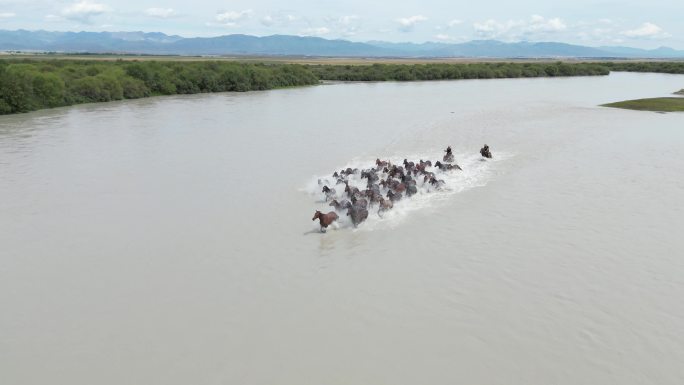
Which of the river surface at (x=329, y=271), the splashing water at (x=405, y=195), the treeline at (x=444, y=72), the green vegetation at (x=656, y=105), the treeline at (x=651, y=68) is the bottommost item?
the river surface at (x=329, y=271)

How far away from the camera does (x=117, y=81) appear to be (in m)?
47.2

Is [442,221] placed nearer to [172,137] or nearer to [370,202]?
[370,202]

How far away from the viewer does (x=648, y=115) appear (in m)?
37.0

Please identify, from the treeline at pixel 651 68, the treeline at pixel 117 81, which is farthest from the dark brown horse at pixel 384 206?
the treeline at pixel 651 68

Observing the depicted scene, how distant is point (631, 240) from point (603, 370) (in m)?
6.14

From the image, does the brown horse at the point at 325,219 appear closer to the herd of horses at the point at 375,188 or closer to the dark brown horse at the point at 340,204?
the herd of horses at the point at 375,188

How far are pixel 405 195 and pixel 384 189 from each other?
676 mm

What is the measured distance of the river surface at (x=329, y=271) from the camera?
28.4ft

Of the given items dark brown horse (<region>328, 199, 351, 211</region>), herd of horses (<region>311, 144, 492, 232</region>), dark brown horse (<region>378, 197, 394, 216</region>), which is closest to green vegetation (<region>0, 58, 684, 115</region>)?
herd of horses (<region>311, 144, 492, 232</region>)

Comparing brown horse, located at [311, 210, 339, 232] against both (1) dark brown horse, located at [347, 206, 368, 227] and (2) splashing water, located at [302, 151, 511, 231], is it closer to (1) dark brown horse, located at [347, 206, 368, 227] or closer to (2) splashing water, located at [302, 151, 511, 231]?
(2) splashing water, located at [302, 151, 511, 231]

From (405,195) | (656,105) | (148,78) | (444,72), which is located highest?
(444,72)

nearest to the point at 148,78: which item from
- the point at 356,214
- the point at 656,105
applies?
the point at 656,105

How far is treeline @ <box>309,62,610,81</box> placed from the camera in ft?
256

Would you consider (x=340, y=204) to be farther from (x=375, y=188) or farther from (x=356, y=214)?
(x=375, y=188)
